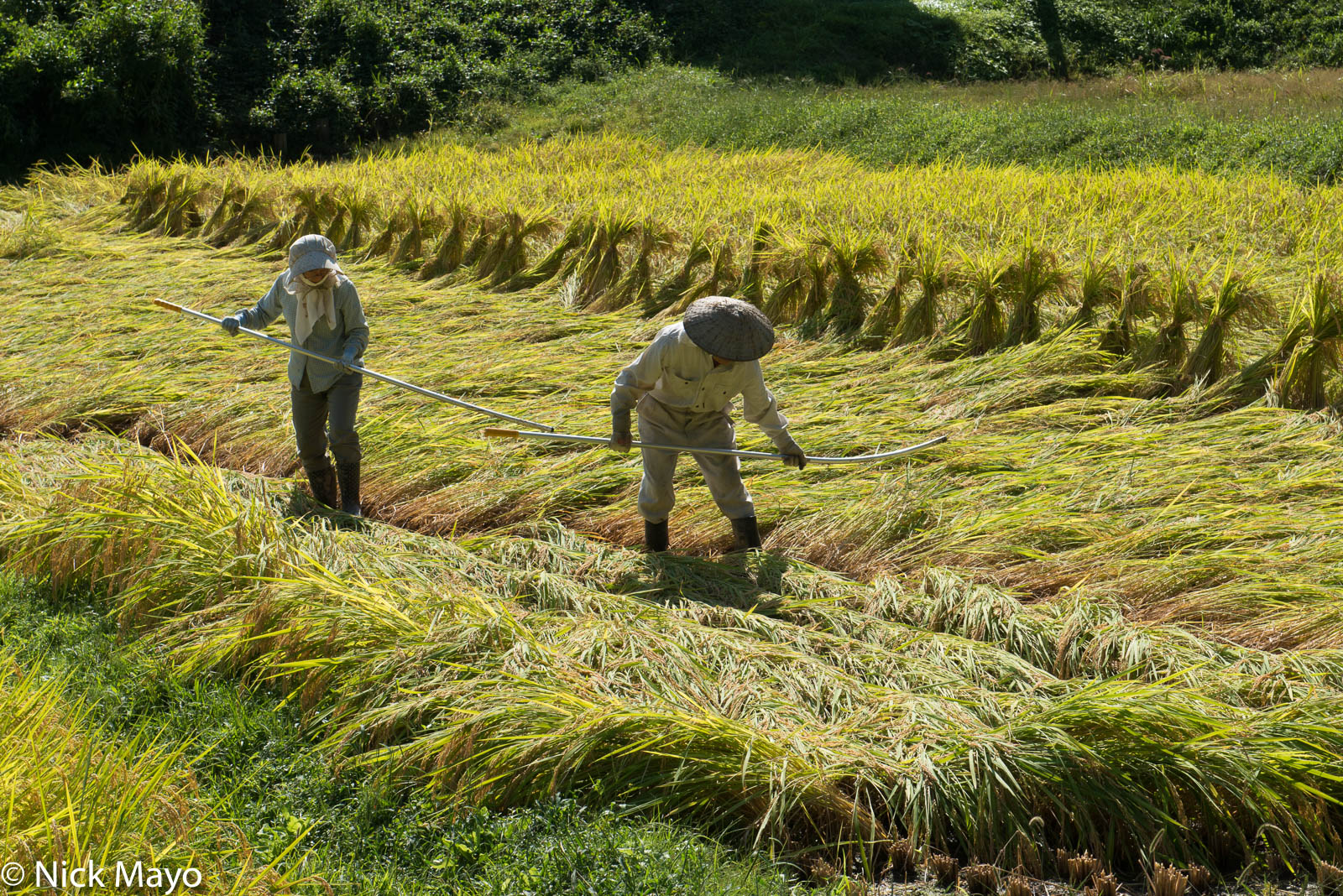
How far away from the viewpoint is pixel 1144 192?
7734 mm

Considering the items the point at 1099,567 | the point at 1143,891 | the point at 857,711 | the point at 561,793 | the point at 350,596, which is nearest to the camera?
the point at 1143,891

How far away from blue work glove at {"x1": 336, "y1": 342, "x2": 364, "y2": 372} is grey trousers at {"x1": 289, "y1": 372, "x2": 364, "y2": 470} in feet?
0.24

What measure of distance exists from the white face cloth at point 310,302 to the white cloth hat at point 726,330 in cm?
163

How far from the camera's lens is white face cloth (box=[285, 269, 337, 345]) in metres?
4.23

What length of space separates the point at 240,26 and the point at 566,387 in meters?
13.9

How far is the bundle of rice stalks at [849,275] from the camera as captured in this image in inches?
239

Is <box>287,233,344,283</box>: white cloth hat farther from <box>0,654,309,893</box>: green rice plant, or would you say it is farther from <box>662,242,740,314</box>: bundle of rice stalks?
<box>662,242,740,314</box>: bundle of rice stalks

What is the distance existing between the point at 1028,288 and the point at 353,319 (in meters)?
3.32

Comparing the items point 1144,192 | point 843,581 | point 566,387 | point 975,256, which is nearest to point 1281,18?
point 1144,192

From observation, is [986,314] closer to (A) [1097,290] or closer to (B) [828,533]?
(A) [1097,290]

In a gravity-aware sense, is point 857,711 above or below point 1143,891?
above

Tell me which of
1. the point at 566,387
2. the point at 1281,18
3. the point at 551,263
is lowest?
the point at 566,387

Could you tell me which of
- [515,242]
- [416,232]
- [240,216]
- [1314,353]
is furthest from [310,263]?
[240,216]

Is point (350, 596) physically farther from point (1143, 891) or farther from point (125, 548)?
point (1143, 891)
